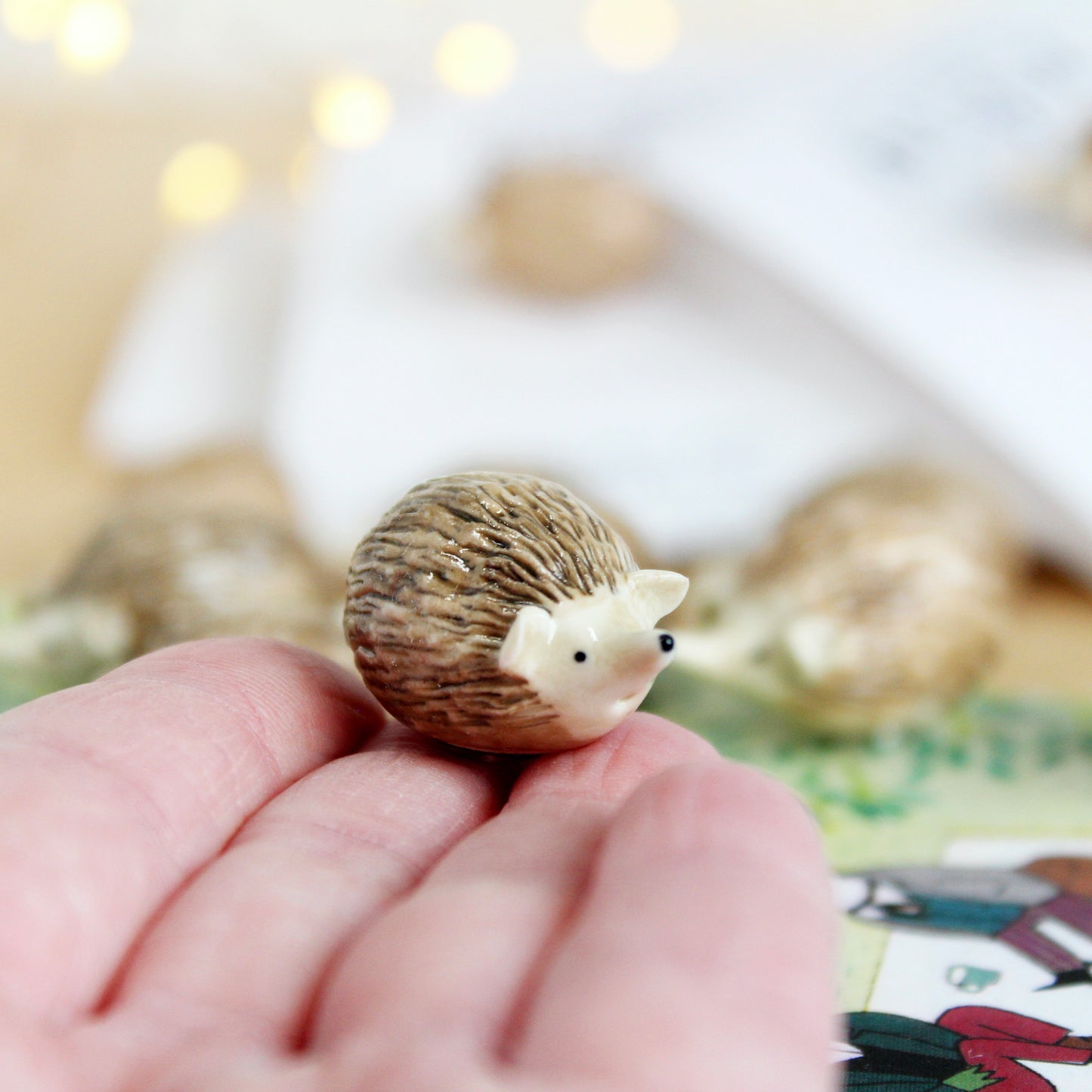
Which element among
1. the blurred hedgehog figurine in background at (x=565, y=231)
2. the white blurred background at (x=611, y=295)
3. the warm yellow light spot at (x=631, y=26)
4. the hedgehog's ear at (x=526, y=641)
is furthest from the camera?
the warm yellow light spot at (x=631, y=26)

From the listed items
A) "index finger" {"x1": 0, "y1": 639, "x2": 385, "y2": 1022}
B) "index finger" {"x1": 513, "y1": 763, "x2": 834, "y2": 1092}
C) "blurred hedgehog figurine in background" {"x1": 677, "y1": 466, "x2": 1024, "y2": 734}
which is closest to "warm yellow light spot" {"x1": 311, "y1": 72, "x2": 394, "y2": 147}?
"blurred hedgehog figurine in background" {"x1": 677, "y1": 466, "x2": 1024, "y2": 734}

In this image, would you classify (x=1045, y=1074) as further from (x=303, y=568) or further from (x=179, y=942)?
(x=303, y=568)

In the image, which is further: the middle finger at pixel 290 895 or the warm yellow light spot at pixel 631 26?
the warm yellow light spot at pixel 631 26

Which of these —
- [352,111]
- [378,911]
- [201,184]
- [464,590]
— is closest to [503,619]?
[464,590]

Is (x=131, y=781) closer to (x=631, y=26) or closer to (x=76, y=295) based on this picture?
(x=76, y=295)

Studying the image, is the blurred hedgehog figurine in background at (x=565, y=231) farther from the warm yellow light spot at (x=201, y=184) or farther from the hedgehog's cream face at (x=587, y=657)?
the hedgehog's cream face at (x=587, y=657)

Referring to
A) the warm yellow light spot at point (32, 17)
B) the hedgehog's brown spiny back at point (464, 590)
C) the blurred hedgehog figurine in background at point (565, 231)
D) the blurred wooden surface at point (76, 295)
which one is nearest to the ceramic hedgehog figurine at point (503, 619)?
the hedgehog's brown spiny back at point (464, 590)
